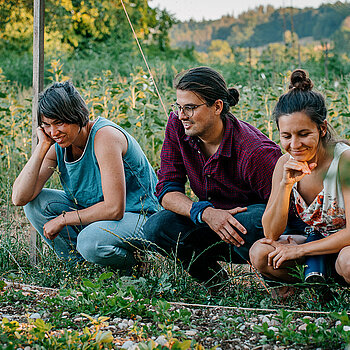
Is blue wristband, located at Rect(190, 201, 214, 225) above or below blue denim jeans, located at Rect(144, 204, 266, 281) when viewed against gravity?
above

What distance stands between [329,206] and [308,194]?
131mm

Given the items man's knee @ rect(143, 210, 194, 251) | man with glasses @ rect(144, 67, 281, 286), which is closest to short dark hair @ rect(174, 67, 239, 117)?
man with glasses @ rect(144, 67, 281, 286)

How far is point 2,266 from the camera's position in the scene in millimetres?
3301

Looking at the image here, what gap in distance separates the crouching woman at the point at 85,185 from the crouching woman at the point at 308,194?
2.69ft

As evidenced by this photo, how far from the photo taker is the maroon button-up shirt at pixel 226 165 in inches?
104

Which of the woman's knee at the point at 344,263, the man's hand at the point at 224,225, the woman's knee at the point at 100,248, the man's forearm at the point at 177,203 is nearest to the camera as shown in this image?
the woman's knee at the point at 344,263

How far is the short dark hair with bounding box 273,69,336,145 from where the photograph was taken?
2250 millimetres

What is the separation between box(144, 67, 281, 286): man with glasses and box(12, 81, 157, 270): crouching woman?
0.23 meters

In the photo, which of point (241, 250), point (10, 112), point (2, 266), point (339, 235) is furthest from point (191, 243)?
point (10, 112)

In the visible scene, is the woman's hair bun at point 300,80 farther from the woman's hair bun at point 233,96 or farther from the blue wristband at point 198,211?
the blue wristband at point 198,211

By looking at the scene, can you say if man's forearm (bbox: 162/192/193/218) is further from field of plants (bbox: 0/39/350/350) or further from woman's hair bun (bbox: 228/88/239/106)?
woman's hair bun (bbox: 228/88/239/106)

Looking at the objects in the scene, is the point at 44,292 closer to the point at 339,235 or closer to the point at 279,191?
the point at 279,191

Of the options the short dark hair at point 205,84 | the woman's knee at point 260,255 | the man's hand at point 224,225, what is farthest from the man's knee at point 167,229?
the short dark hair at point 205,84

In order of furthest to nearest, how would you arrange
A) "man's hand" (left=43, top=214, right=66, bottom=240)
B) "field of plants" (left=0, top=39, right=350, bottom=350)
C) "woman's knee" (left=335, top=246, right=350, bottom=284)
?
1. "man's hand" (left=43, top=214, right=66, bottom=240)
2. "woman's knee" (left=335, top=246, right=350, bottom=284)
3. "field of plants" (left=0, top=39, right=350, bottom=350)
